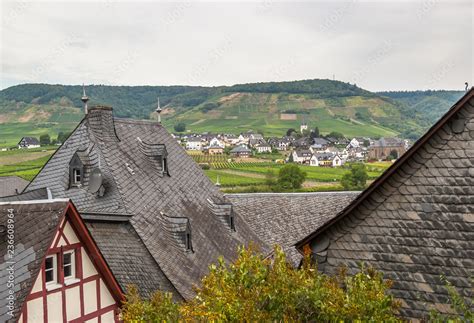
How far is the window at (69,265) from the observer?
14656 mm

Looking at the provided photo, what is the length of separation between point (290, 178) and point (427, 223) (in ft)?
237

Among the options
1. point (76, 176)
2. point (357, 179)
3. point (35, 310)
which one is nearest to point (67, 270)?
point (35, 310)

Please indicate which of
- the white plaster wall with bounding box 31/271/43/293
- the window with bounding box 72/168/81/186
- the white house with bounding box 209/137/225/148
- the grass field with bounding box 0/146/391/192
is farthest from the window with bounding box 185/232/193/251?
the white house with bounding box 209/137/225/148

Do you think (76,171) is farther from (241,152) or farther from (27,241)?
(241,152)

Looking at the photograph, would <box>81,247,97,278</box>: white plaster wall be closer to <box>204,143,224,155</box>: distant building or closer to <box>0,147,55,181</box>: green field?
<box>0,147,55,181</box>: green field

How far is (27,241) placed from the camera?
13.7 metres

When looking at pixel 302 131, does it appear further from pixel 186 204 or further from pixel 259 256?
pixel 259 256

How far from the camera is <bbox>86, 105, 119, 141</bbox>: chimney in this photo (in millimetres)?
22609

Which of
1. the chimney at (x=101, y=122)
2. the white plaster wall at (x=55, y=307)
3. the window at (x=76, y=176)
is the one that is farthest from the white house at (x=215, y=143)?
the white plaster wall at (x=55, y=307)

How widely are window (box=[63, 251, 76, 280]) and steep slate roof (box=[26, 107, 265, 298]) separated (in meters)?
3.95

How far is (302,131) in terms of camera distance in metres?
180

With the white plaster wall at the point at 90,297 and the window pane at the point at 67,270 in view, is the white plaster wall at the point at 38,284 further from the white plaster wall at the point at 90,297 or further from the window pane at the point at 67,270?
the white plaster wall at the point at 90,297

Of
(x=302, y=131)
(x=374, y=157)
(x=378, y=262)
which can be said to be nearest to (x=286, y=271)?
(x=378, y=262)

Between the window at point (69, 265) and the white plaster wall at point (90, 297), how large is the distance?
54cm
